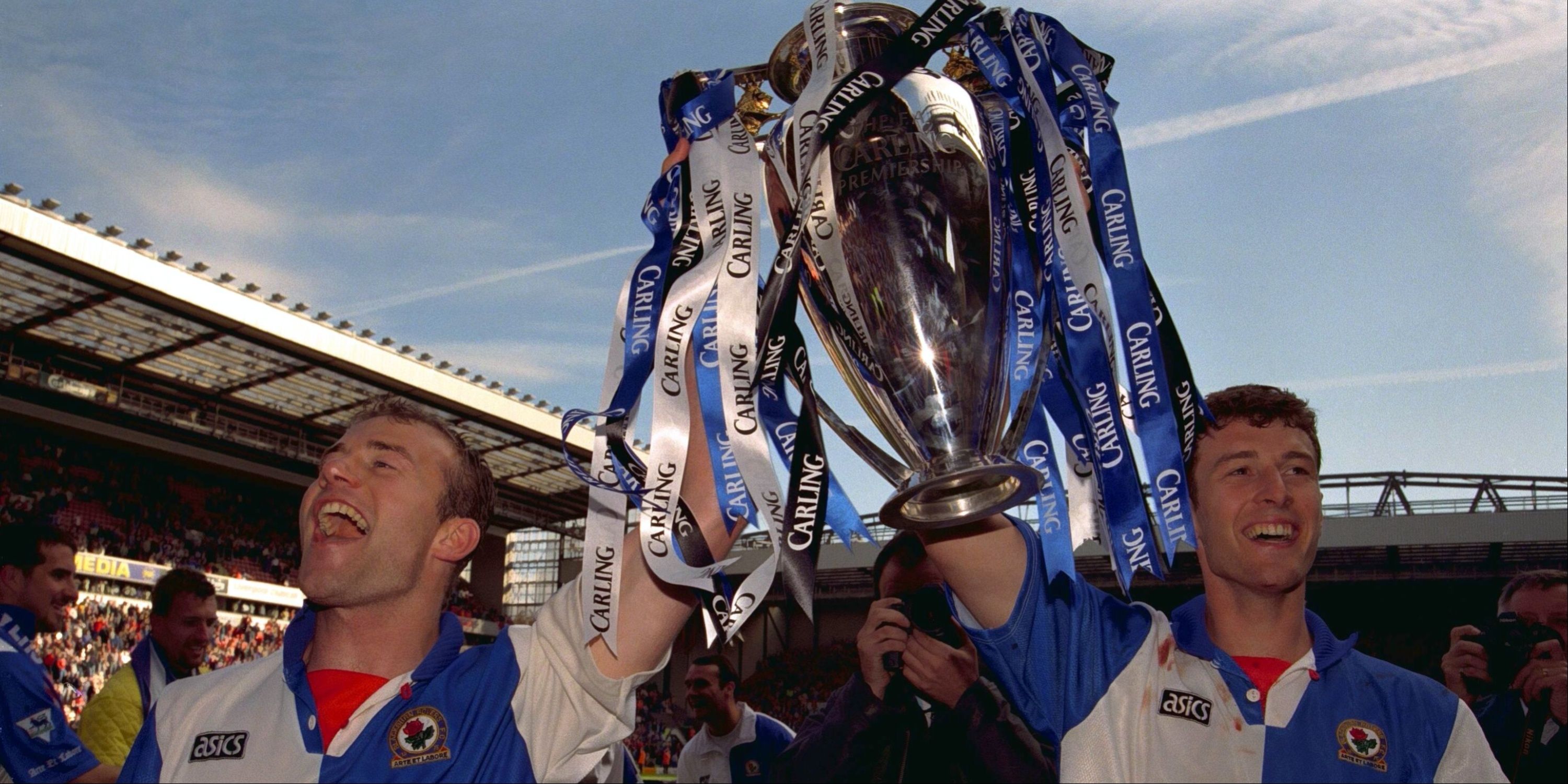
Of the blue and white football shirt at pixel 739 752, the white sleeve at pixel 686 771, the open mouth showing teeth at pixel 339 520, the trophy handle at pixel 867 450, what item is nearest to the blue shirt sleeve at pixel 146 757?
the open mouth showing teeth at pixel 339 520

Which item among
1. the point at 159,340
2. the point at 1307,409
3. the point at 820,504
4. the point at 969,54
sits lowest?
the point at 820,504

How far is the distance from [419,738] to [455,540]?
0.44 m

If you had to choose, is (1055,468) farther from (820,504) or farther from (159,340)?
(159,340)

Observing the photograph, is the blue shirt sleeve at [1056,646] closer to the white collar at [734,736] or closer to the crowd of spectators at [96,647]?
the white collar at [734,736]

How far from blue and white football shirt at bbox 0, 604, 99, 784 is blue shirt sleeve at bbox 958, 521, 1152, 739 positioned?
3510mm

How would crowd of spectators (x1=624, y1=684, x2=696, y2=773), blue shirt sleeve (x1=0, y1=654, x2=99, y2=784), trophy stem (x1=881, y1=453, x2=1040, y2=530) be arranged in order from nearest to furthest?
trophy stem (x1=881, y1=453, x2=1040, y2=530), blue shirt sleeve (x1=0, y1=654, x2=99, y2=784), crowd of spectators (x1=624, y1=684, x2=696, y2=773)

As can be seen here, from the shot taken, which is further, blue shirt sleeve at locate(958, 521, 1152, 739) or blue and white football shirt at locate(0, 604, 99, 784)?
blue and white football shirt at locate(0, 604, 99, 784)

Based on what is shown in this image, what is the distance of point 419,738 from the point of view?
2049 mm

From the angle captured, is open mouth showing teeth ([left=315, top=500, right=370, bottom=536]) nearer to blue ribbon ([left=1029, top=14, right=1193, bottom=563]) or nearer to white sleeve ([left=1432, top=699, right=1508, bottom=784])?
blue ribbon ([left=1029, top=14, right=1193, bottom=563])

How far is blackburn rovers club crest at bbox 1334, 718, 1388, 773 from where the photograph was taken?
204 cm

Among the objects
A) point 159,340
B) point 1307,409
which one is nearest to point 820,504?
point 1307,409

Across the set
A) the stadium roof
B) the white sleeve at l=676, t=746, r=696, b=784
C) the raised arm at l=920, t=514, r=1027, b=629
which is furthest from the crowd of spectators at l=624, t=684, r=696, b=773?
the raised arm at l=920, t=514, r=1027, b=629

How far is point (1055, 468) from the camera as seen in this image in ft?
6.51

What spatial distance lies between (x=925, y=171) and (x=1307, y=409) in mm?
1081
